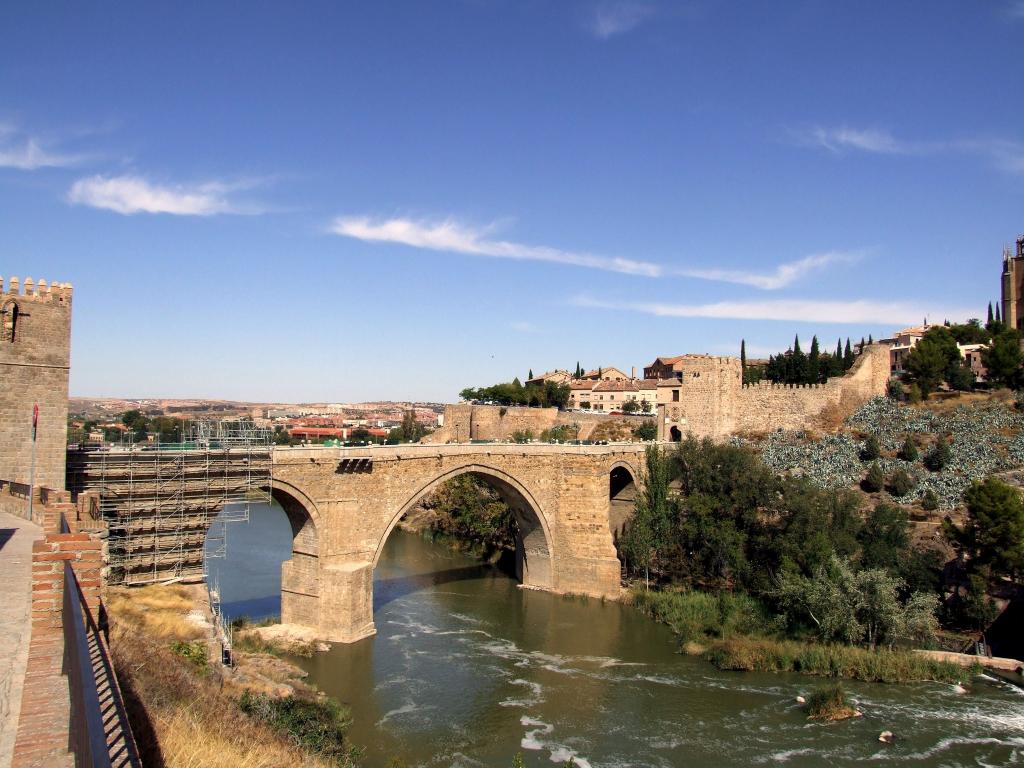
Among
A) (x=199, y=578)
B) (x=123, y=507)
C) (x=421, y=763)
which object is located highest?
(x=123, y=507)

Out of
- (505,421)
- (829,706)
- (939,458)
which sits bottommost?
(829,706)

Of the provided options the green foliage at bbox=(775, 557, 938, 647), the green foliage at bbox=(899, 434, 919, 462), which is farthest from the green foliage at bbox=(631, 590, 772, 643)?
the green foliage at bbox=(899, 434, 919, 462)

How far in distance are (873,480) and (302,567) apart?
19.0 meters

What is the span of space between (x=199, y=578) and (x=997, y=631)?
1769 cm

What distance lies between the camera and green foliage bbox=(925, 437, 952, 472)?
26.8 metres

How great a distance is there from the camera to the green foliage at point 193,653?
405 inches

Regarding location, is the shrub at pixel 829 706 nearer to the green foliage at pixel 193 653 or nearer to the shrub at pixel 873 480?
the green foliage at pixel 193 653

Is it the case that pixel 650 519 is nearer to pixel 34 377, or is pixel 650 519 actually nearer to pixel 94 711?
pixel 34 377

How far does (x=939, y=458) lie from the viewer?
26.8m

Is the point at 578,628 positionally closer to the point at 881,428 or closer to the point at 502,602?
the point at 502,602

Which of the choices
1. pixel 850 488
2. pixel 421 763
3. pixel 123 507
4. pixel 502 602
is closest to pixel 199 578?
pixel 123 507

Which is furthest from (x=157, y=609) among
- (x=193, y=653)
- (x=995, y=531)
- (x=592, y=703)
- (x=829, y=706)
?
(x=995, y=531)

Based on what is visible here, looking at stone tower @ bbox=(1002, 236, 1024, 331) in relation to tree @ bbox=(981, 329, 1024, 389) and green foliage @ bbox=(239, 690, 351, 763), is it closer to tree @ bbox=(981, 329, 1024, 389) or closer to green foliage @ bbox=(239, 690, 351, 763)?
tree @ bbox=(981, 329, 1024, 389)

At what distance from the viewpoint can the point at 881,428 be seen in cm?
3089
